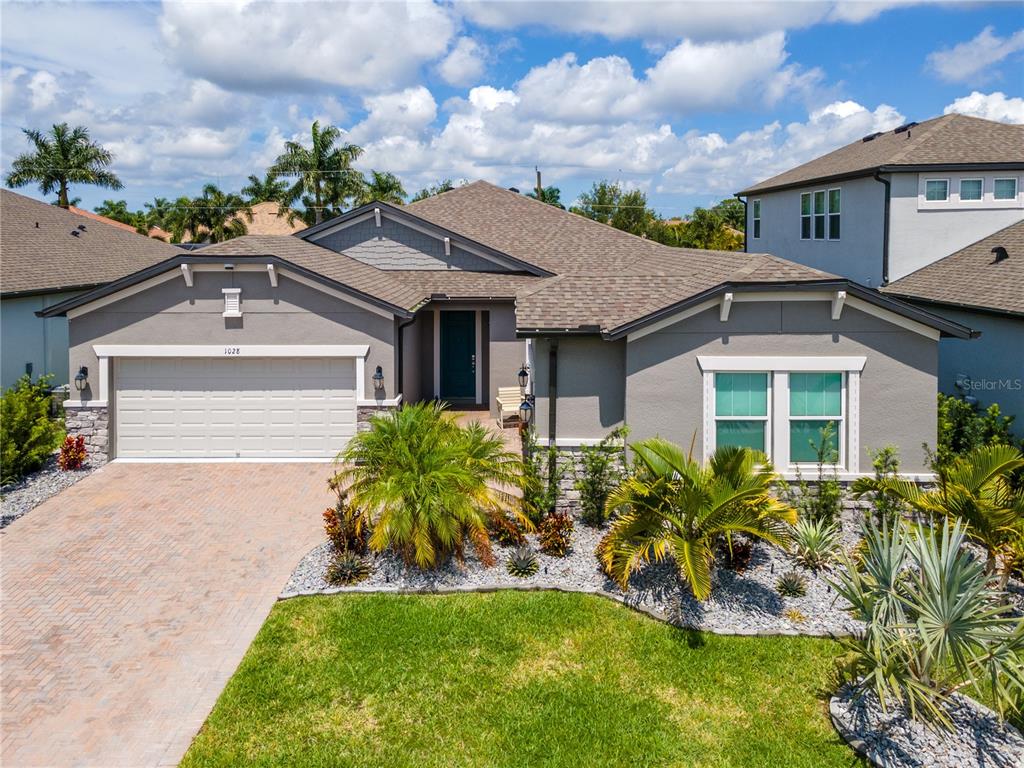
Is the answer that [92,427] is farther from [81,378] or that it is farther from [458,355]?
[458,355]

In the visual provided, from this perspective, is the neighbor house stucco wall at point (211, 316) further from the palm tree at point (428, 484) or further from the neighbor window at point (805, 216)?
the neighbor window at point (805, 216)

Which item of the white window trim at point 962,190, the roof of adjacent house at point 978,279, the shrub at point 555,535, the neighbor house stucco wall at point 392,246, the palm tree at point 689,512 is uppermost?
the white window trim at point 962,190

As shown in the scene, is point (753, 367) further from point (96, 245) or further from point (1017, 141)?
point (96, 245)

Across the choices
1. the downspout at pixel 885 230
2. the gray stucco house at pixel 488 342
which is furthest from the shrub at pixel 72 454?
the downspout at pixel 885 230

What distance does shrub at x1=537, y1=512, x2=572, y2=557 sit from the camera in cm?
1125

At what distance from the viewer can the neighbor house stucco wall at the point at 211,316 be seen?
16.0 m

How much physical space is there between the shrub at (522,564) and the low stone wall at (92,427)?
9890mm

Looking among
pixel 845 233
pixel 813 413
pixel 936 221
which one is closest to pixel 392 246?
pixel 813 413

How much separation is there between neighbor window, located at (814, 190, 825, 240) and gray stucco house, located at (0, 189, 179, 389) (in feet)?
73.9

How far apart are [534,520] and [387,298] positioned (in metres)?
6.71

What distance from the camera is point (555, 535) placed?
37.1ft

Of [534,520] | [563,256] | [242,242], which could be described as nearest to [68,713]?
[534,520]

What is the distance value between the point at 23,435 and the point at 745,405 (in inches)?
514

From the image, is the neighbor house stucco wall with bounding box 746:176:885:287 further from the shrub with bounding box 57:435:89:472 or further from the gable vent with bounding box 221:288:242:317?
the shrub with bounding box 57:435:89:472
